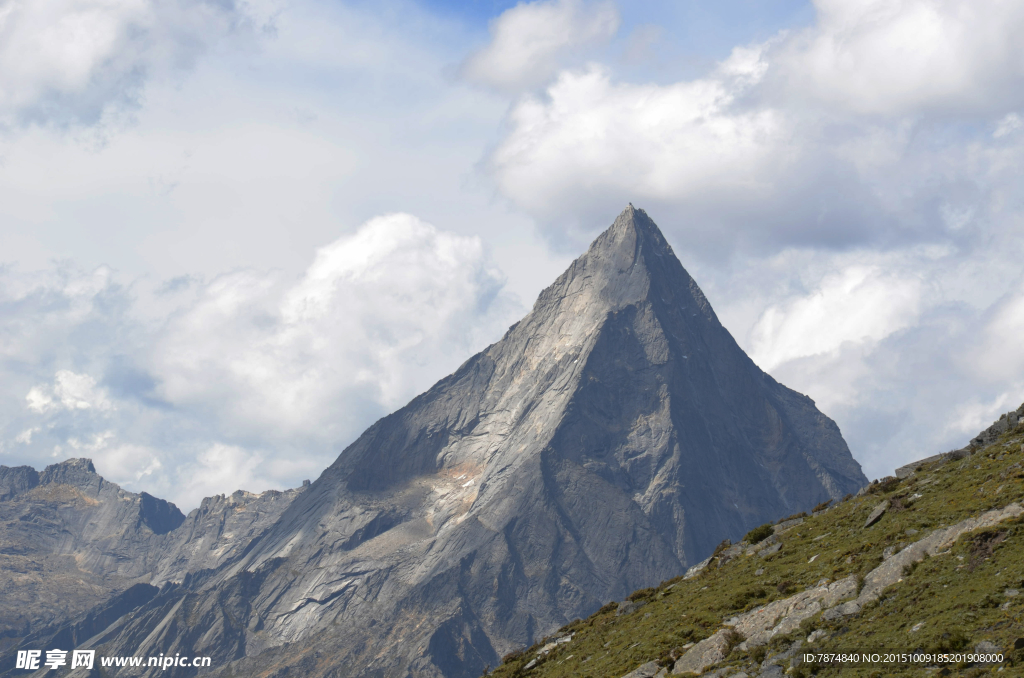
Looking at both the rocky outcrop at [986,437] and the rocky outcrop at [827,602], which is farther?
the rocky outcrop at [986,437]

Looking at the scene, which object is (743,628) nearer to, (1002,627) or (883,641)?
(883,641)

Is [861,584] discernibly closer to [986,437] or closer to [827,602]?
[827,602]

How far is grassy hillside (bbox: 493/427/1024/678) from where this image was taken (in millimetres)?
42250

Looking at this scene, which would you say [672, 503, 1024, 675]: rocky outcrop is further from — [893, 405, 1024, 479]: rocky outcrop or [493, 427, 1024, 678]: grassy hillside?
[893, 405, 1024, 479]: rocky outcrop

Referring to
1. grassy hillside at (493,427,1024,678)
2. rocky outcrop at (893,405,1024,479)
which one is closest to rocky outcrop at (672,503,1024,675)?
grassy hillside at (493,427,1024,678)

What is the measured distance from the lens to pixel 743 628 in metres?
53.2

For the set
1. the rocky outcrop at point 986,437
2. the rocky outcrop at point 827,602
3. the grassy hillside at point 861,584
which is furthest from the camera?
the rocky outcrop at point 986,437

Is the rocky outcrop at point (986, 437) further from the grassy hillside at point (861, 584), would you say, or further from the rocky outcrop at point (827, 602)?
the rocky outcrop at point (827, 602)

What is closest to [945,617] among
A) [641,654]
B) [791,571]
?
[791,571]

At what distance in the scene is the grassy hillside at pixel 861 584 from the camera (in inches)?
1663

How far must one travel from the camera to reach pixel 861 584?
50438 millimetres

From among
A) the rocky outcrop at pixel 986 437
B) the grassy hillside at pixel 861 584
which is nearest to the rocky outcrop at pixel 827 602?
the grassy hillside at pixel 861 584

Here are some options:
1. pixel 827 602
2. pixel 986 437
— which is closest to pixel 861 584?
pixel 827 602

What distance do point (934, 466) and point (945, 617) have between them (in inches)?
1102
